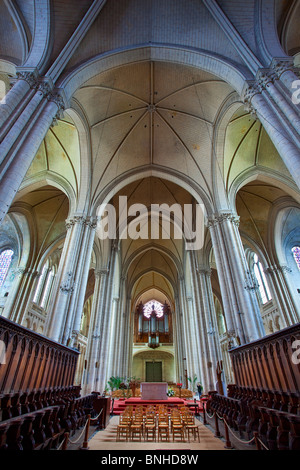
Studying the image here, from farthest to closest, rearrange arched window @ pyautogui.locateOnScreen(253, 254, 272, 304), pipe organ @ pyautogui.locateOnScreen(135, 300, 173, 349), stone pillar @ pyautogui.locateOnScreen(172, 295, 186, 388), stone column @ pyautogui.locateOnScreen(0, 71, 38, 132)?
pipe organ @ pyautogui.locateOnScreen(135, 300, 173, 349), stone pillar @ pyautogui.locateOnScreen(172, 295, 186, 388), arched window @ pyautogui.locateOnScreen(253, 254, 272, 304), stone column @ pyautogui.locateOnScreen(0, 71, 38, 132)

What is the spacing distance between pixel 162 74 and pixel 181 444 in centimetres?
1376

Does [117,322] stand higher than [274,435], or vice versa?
[117,322]

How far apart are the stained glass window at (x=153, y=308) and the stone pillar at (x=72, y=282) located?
23.3 m

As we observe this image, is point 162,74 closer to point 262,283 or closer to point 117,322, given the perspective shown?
point 262,283

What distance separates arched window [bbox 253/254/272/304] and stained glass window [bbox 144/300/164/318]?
1738 centimetres

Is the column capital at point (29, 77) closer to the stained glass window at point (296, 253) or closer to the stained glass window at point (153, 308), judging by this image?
A: the stained glass window at point (296, 253)

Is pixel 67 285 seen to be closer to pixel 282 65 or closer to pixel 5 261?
pixel 5 261

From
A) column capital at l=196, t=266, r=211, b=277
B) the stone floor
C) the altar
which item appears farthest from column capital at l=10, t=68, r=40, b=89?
column capital at l=196, t=266, r=211, b=277

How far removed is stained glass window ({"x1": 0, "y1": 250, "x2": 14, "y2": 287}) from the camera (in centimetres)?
1608

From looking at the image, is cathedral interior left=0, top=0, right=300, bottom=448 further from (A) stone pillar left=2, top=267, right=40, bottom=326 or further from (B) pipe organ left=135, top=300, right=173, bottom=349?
(B) pipe organ left=135, top=300, right=173, bottom=349

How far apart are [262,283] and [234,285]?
30.1 feet

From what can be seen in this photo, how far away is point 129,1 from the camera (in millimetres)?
9156

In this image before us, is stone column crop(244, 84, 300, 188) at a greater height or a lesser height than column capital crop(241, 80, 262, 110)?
lesser
